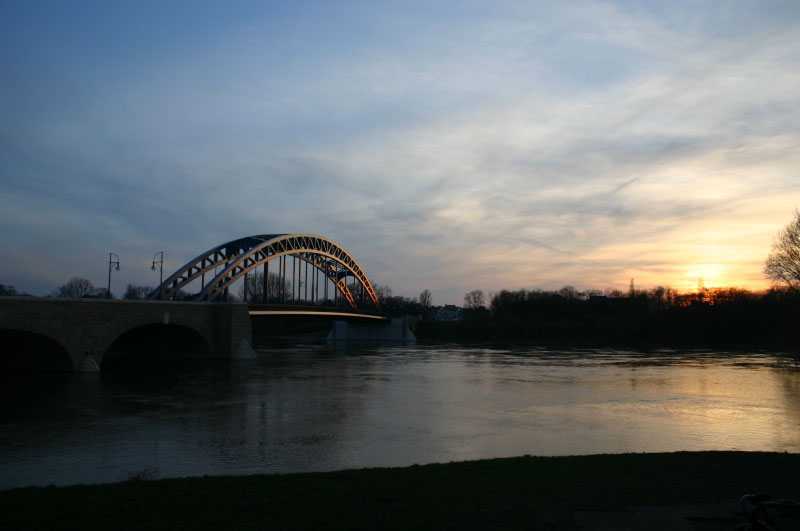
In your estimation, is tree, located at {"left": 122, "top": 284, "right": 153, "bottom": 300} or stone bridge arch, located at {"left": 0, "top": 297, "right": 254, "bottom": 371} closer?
stone bridge arch, located at {"left": 0, "top": 297, "right": 254, "bottom": 371}

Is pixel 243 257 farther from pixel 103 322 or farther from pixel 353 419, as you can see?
pixel 353 419

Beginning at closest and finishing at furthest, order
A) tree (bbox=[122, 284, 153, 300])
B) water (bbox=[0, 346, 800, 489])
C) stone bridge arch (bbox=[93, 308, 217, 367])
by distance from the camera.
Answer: water (bbox=[0, 346, 800, 489]) < stone bridge arch (bbox=[93, 308, 217, 367]) < tree (bbox=[122, 284, 153, 300])

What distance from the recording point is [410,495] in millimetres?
7383

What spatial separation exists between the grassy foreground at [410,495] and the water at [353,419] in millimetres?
3249

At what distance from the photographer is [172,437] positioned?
582 inches

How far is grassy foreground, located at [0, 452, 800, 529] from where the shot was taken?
6.35m

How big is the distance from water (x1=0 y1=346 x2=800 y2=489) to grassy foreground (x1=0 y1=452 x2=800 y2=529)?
3.25 metres

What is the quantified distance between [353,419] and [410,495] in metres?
10.4

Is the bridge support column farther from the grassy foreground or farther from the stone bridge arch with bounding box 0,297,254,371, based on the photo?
the grassy foreground

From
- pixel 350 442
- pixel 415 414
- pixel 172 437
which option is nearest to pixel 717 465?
pixel 350 442

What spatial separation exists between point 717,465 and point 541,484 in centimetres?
303

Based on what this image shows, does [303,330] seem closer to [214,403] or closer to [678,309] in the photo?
[678,309]

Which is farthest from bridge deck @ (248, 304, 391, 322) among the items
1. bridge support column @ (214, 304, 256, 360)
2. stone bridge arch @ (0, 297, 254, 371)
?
stone bridge arch @ (0, 297, 254, 371)

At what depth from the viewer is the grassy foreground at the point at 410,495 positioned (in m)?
6.35
